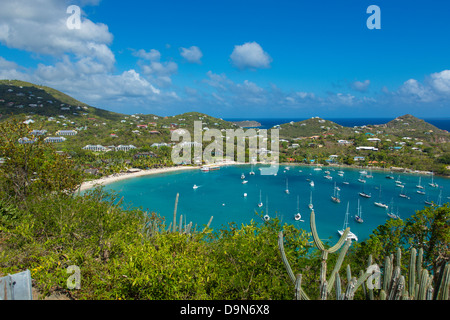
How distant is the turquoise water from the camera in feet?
93.5

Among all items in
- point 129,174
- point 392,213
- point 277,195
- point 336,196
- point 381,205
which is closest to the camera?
point 392,213

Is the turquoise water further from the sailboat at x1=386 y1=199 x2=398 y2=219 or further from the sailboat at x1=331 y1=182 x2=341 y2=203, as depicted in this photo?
the sailboat at x1=331 y1=182 x2=341 y2=203

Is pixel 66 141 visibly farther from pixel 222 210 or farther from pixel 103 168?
pixel 222 210

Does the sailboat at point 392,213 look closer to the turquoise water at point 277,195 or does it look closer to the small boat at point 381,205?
the turquoise water at point 277,195

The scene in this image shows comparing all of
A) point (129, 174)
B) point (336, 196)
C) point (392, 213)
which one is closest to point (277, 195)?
point (336, 196)

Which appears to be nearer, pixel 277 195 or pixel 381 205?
pixel 381 205

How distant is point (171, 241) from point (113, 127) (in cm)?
7389

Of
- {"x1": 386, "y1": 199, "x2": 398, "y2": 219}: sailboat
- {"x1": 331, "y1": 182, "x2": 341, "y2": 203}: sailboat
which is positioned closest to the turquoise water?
{"x1": 386, "y1": 199, "x2": 398, "y2": 219}: sailboat

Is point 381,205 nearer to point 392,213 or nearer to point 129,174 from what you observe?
point 392,213

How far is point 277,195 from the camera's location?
37.7m

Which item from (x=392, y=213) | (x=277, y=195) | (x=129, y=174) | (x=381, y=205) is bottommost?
(x=392, y=213)
